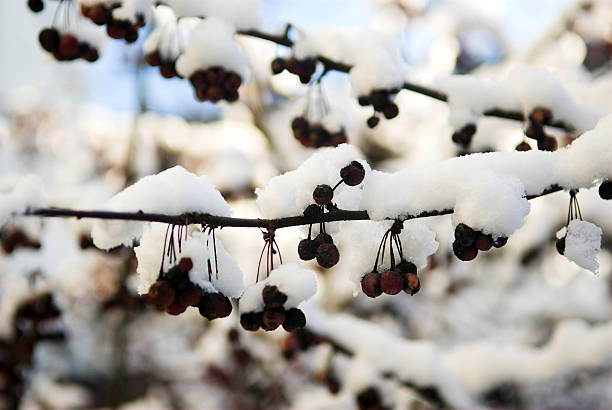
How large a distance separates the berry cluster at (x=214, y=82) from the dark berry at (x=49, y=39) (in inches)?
24.7

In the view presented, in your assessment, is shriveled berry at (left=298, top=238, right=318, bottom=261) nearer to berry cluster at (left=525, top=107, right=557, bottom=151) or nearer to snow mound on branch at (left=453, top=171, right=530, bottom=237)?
snow mound on branch at (left=453, top=171, right=530, bottom=237)

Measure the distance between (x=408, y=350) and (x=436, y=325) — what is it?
17.3 feet

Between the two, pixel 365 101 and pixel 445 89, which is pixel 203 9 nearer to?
pixel 365 101

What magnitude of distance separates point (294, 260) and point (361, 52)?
448 cm

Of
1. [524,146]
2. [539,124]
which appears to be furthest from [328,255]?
[539,124]

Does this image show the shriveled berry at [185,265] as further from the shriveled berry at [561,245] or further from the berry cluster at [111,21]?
→ the berry cluster at [111,21]

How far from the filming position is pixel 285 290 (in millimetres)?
1226

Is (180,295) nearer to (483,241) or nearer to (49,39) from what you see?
(483,241)

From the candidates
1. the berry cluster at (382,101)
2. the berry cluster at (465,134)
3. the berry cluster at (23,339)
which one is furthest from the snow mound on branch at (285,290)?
the berry cluster at (23,339)

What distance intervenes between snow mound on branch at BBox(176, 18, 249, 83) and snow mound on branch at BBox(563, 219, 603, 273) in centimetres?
130

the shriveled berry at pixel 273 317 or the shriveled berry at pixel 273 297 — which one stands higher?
the shriveled berry at pixel 273 297

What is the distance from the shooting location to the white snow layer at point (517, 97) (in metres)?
1.87

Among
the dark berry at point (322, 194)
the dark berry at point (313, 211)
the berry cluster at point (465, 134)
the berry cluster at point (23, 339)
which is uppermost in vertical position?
the berry cluster at point (465, 134)

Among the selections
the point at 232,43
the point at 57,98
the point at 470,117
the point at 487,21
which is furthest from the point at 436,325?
the point at 57,98
